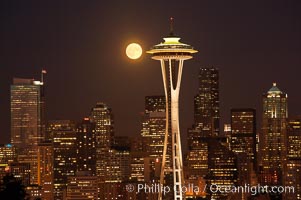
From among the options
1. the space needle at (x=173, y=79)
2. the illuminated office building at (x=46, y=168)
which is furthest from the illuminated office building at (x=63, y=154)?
the space needle at (x=173, y=79)

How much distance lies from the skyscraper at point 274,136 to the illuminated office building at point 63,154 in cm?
1273

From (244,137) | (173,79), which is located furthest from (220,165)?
(173,79)

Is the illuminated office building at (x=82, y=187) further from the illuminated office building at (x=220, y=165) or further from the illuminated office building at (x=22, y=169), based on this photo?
the illuminated office building at (x=220, y=165)

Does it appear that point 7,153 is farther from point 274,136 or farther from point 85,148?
point 274,136

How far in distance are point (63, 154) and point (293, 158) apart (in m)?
15.7

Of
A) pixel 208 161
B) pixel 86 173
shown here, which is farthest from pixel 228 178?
pixel 86 173

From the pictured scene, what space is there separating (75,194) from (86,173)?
11.9 ft

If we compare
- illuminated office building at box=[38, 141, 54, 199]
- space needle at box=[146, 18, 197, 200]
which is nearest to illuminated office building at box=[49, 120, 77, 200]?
illuminated office building at box=[38, 141, 54, 199]

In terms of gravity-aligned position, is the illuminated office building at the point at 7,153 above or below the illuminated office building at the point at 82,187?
above

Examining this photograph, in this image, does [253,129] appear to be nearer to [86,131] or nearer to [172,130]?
[86,131]

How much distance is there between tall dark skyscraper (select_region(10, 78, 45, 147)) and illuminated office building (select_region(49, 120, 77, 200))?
1681 millimetres

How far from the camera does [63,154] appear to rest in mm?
81812

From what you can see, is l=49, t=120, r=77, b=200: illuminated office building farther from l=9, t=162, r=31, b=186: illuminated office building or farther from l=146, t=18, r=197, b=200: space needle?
l=146, t=18, r=197, b=200: space needle

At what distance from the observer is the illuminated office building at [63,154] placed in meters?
76.3
